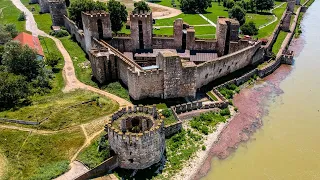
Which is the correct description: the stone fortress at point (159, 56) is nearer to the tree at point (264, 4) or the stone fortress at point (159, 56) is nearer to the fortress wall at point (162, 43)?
the fortress wall at point (162, 43)

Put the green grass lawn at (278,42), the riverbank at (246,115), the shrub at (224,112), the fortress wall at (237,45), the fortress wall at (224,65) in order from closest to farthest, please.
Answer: the riverbank at (246,115) → the shrub at (224,112) → the fortress wall at (224,65) → the fortress wall at (237,45) → the green grass lawn at (278,42)

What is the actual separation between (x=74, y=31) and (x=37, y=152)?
36.0 metres

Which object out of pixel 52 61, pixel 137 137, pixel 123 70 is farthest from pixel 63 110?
pixel 52 61

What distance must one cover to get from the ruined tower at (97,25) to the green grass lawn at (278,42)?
29.0 meters

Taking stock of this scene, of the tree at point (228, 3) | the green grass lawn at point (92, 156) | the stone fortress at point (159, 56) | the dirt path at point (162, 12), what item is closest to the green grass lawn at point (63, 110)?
the stone fortress at point (159, 56)

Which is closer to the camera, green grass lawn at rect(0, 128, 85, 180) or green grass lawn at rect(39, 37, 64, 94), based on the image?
green grass lawn at rect(0, 128, 85, 180)

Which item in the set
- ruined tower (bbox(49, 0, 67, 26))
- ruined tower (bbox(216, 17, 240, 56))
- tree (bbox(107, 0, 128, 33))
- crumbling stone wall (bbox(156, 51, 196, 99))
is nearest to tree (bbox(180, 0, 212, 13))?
tree (bbox(107, 0, 128, 33))

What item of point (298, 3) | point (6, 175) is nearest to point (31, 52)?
point (6, 175)

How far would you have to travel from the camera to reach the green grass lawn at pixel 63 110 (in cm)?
3225

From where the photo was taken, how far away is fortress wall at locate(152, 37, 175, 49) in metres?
48.2

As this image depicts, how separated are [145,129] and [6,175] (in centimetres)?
1212

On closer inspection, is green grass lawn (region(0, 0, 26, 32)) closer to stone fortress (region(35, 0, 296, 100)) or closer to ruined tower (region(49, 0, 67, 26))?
ruined tower (region(49, 0, 67, 26))

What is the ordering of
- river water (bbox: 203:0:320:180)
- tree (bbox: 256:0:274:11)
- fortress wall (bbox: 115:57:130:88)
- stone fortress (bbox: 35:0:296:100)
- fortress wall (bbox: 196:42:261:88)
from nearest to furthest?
river water (bbox: 203:0:320:180) → stone fortress (bbox: 35:0:296:100) → fortress wall (bbox: 115:57:130:88) → fortress wall (bbox: 196:42:261:88) → tree (bbox: 256:0:274:11)

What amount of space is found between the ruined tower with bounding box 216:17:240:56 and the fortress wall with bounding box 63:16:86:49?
898 inches
